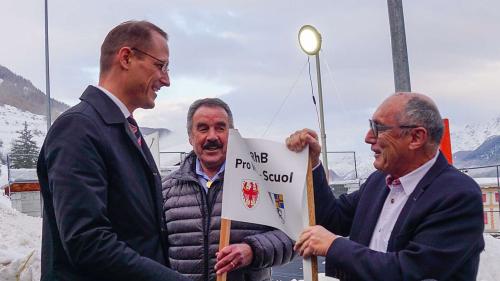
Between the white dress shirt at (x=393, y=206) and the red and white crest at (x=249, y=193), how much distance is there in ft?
2.29

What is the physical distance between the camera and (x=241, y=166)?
3.32 meters

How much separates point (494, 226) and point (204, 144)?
1185 cm

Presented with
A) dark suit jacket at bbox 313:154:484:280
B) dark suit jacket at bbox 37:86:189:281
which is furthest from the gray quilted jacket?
dark suit jacket at bbox 37:86:189:281

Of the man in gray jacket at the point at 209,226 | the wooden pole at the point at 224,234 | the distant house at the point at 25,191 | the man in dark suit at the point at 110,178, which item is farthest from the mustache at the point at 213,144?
the distant house at the point at 25,191

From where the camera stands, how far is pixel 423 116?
113 inches

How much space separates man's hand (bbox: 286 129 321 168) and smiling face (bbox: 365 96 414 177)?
1.16 feet

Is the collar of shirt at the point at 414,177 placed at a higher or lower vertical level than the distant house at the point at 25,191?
lower

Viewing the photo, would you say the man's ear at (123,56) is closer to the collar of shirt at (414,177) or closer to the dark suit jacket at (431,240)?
the dark suit jacket at (431,240)

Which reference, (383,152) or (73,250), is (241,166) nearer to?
(383,152)

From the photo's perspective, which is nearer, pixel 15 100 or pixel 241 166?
pixel 241 166

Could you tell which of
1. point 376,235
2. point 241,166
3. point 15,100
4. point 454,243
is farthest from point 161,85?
point 15,100

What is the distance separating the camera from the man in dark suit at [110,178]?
7.14 ft

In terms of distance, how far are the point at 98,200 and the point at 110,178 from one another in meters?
0.18

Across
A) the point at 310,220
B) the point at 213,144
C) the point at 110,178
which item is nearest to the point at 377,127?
the point at 310,220
